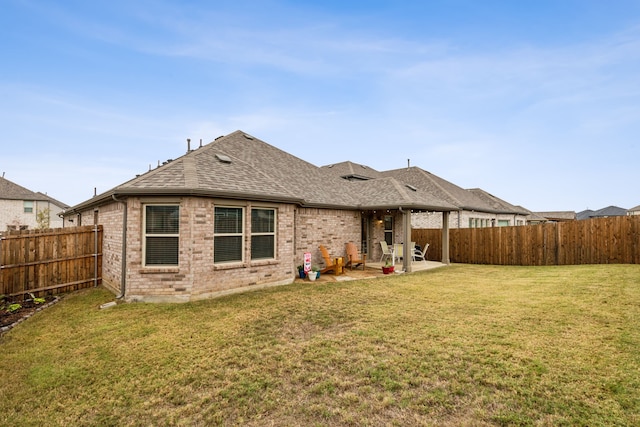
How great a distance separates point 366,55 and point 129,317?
14.4m

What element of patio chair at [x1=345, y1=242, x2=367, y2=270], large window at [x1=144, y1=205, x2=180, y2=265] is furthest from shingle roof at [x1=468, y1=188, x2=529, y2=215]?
large window at [x1=144, y1=205, x2=180, y2=265]

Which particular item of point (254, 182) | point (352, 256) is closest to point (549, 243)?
point (352, 256)

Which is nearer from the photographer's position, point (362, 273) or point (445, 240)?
point (362, 273)

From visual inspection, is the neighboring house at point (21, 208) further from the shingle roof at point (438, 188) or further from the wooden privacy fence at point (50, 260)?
the shingle roof at point (438, 188)

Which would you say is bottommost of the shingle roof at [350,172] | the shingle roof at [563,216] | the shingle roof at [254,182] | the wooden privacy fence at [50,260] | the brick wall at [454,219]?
the wooden privacy fence at [50,260]

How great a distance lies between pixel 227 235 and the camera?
810 cm

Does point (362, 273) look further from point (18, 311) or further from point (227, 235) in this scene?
point (18, 311)

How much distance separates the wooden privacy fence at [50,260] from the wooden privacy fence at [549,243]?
15934 millimetres

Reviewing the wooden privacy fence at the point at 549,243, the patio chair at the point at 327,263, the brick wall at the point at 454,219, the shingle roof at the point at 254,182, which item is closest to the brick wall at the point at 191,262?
the shingle roof at the point at 254,182

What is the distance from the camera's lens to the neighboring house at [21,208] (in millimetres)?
29392

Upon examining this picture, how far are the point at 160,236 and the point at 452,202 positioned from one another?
58.0ft

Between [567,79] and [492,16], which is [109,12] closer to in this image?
[492,16]

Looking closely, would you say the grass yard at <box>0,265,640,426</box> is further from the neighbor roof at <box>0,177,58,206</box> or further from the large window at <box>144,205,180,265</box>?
the neighbor roof at <box>0,177,58,206</box>

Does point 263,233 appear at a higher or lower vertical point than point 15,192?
lower
